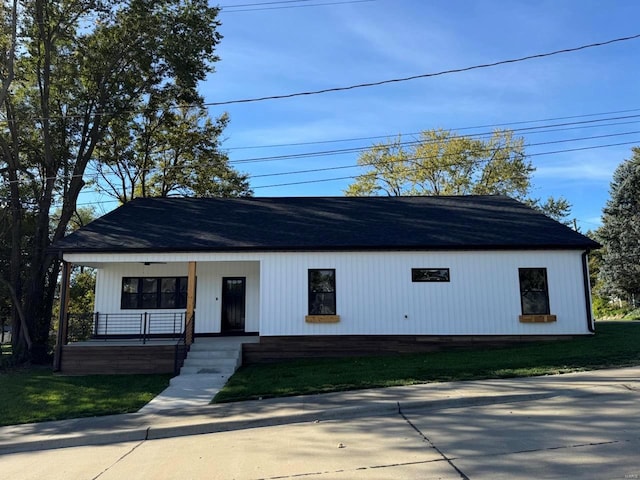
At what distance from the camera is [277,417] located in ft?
25.3

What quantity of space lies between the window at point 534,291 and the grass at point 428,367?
1.07 meters

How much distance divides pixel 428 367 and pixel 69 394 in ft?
26.9

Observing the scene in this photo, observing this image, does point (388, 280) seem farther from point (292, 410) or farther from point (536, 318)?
point (292, 410)

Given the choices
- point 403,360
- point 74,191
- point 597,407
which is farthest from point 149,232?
point 597,407

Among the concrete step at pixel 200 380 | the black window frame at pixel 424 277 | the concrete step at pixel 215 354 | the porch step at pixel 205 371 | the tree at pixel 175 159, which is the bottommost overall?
the concrete step at pixel 200 380

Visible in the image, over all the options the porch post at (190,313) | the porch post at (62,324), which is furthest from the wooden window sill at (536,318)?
the porch post at (62,324)

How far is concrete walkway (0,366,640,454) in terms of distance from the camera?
750 centimetres

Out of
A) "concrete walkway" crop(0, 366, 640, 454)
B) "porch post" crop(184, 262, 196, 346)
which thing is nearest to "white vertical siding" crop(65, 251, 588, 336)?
"porch post" crop(184, 262, 196, 346)

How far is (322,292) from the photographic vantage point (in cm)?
1462

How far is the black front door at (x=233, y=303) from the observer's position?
650 inches

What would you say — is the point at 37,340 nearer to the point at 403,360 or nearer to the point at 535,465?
the point at 403,360

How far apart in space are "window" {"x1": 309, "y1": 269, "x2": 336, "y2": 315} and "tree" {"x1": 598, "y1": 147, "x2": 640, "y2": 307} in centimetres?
2355

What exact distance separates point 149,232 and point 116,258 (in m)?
1.50

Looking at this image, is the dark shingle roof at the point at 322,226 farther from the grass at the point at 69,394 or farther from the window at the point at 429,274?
the grass at the point at 69,394
